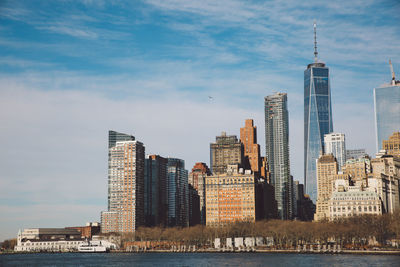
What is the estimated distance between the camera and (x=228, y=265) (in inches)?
6575

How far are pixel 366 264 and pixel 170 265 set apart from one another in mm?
58545

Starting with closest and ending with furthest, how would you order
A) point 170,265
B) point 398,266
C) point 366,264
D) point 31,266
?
1. point 398,266
2. point 366,264
3. point 170,265
4. point 31,266

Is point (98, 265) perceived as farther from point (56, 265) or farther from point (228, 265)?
point (228, 265)

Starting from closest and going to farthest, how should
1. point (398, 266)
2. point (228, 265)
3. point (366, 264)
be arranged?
1. point (398, 266)
2. point (366, 264)
3. point (228, 265)

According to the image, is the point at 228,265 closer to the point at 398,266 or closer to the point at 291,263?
the point at 291,263

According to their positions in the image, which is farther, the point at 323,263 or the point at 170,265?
the point at 170,265

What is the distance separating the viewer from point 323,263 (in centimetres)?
16338

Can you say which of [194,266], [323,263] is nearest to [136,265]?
[194,266]

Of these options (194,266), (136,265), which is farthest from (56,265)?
(194,266)

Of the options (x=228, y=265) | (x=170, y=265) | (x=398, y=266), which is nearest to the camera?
(x=398, y=266)

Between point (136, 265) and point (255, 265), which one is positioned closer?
point (255, 265)

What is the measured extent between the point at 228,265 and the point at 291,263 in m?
17.9

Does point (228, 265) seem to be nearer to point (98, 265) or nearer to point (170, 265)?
point (170, 265)

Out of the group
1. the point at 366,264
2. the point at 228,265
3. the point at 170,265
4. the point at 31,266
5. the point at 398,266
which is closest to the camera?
the point at 398,266
